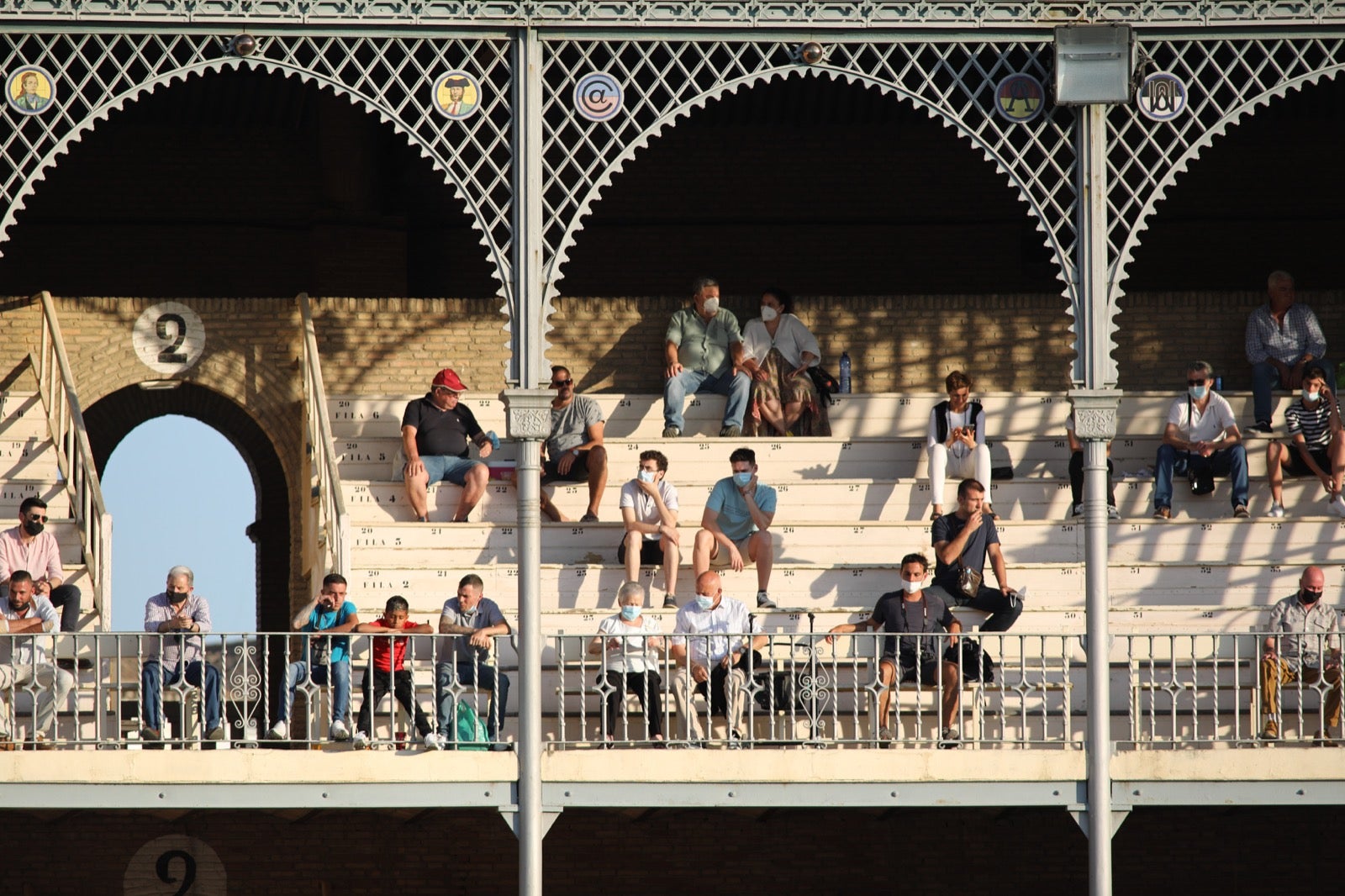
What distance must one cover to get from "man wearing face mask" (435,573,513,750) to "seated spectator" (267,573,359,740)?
56 centimetres

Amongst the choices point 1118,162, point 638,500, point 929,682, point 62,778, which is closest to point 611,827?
point 638,500

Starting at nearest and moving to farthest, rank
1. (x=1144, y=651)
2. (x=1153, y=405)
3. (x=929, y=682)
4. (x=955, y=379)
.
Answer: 1. (x=929, y=682)
2. (x=1144, y=651)
3. (x=955, y=379)
4. (x=1153, y=405)

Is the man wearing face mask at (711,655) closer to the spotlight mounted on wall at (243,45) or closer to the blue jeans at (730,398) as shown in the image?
the blue jeans at (730,398)

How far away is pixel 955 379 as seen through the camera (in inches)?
623

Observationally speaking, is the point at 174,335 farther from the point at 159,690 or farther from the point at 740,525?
the point at 159,690

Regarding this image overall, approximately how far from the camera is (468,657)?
13.1 meters

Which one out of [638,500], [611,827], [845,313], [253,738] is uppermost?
[845,313]

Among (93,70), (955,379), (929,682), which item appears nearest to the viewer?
(93,70)

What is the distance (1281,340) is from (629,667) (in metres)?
6.88

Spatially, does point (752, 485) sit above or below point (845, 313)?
below

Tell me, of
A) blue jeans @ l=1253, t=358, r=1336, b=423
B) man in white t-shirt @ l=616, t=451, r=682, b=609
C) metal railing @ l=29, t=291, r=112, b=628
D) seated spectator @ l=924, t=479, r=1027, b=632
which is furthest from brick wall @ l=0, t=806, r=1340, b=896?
blue jeans @ l=1253, t=358, r=1336, b=423

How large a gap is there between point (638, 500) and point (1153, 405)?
15.9 ft

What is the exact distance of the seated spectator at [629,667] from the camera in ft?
42.2

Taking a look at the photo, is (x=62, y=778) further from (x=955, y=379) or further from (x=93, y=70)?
(x=955, y=379)
